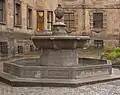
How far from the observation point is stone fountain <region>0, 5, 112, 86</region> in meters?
9.82

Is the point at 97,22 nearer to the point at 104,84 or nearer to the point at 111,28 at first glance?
the point at 111,28

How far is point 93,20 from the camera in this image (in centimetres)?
3441

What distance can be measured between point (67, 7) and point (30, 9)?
6739mm

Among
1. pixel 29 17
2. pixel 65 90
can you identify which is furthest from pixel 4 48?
pixel 65 90

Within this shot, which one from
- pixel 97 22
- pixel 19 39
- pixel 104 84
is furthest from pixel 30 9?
pixel 104 84

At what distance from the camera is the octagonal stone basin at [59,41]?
10977 mm

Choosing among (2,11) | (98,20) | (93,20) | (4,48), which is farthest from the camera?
(98,20)

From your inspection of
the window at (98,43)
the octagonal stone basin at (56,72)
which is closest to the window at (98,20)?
the window at (98,43)

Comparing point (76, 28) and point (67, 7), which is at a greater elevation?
point (67, 7)

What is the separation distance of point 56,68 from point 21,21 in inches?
651

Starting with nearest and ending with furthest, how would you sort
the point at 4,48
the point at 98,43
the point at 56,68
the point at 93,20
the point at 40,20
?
the point at 56,68 → the point at 4,48 → the point at 40,20 → the point at 98,43 → the point at 93,20

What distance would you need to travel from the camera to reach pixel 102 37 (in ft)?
111

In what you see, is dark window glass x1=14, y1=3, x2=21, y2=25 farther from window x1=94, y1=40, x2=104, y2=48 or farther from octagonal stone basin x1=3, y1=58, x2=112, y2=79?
octagonal stone basin x1=3, y1=58, x2=112, y2=79

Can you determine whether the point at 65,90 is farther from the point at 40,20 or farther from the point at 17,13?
the point at 40,20
